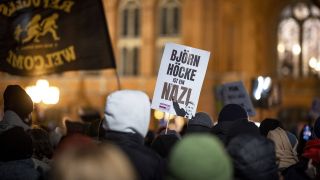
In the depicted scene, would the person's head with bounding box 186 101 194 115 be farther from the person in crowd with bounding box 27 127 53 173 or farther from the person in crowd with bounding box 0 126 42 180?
the person in crowd with bounding box 0 126 42 180

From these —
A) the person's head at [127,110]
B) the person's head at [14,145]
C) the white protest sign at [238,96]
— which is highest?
the person's head at [127,110]

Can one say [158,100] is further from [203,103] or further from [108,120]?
[203,103]

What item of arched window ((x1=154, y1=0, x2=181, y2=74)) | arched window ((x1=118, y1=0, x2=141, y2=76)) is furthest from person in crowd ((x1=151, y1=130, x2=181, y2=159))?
arched window ((x1=118, y1=0, x2=141, y2=76))

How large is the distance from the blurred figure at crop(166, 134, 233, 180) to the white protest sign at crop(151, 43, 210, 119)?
3961 mm

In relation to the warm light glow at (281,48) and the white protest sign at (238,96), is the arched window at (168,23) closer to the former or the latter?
the warm light glow at (281,48)

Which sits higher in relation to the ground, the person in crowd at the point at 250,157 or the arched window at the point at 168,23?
the arched window at the point at 168,23

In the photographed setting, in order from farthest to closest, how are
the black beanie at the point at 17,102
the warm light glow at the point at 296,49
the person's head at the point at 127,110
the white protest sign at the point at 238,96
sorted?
the warm light glow at the point at 296,49 < the white protest sign at the point at 238,96 < the black beanie at the point at 17,102 < the person's head at the point at 127,110

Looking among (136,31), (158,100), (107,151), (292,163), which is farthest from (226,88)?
(136,31)

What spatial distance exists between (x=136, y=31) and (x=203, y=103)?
16.7ft

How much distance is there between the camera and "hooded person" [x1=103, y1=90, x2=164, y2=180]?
4.21 m

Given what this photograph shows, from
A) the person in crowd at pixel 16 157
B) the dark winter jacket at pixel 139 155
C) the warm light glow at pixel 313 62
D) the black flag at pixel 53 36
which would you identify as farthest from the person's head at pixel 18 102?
the warm light glow at pixel 313 62

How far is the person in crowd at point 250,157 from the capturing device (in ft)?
14.1

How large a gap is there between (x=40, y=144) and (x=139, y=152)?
2090mm

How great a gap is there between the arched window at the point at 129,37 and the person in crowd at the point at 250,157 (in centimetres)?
3025
